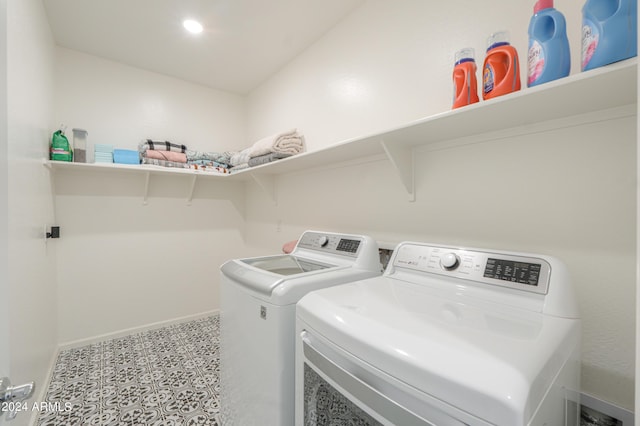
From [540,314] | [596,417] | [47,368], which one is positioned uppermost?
[540,314]

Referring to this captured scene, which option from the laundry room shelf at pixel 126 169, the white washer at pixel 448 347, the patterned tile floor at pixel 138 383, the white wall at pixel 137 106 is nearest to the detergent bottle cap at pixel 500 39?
the white washer at pixel 448 347

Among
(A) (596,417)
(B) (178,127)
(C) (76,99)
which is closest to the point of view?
(A) (596,417)

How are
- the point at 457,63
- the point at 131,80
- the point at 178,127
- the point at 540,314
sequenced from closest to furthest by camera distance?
the point at 540,314 → the point at 457,63 → the point at 131,80 → the point at 178,127

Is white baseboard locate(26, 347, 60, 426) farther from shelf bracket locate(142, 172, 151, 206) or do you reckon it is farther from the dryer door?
the dryer door

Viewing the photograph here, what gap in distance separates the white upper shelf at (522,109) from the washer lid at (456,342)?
67 centimetres

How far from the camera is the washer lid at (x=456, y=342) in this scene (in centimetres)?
50

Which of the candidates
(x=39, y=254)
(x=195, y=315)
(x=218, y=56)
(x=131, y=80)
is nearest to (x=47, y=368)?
(x=39, y=254)

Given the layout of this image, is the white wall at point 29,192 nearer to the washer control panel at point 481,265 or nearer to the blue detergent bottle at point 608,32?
the washer control panel at point 481,265

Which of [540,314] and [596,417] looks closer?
[540,314]

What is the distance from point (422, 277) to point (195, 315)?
112 inches

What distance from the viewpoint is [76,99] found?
8.14 feet

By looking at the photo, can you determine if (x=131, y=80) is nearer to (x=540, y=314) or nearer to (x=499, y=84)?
(x=499, y=84)

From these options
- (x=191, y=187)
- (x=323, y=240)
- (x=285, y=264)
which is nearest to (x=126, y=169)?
(x=191, y=187)


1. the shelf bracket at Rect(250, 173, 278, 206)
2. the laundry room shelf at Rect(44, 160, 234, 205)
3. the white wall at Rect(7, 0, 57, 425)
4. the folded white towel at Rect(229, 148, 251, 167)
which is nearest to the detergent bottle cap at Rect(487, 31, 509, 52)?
the white wall at Rect(7, 0, 57, 425)
